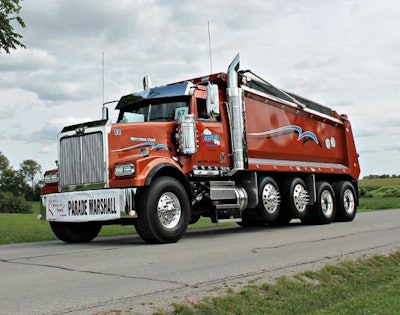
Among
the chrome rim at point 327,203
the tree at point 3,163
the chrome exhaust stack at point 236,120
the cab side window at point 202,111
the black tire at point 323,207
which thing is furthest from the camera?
the tree at point 3,163

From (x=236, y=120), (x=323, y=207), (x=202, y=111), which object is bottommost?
(x=323, y=207)

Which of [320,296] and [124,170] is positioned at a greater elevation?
[124,170]

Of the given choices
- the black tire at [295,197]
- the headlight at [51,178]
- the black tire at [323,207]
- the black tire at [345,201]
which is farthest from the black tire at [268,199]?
the headlight at [51,178]

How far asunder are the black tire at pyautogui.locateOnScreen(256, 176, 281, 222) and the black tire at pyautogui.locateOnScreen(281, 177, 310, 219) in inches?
23.9

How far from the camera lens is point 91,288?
5.98m

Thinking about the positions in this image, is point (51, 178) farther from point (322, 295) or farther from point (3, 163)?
point (3, 163)

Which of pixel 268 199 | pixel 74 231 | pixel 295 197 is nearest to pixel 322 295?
pixel 74 231

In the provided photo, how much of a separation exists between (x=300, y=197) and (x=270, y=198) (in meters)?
1.55

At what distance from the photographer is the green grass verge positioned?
5.15m

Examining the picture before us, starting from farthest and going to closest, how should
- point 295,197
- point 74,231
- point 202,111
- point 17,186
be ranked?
point 17,186 < point 295,197 < point 202,111 < point 74,231

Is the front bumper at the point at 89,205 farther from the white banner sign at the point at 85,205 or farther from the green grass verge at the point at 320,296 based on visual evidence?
the green grass verge at the point at 320,296

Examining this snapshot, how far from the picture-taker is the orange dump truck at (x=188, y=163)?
10.1 m

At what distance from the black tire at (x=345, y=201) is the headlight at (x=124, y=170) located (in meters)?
8.74

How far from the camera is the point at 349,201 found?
17.2m
